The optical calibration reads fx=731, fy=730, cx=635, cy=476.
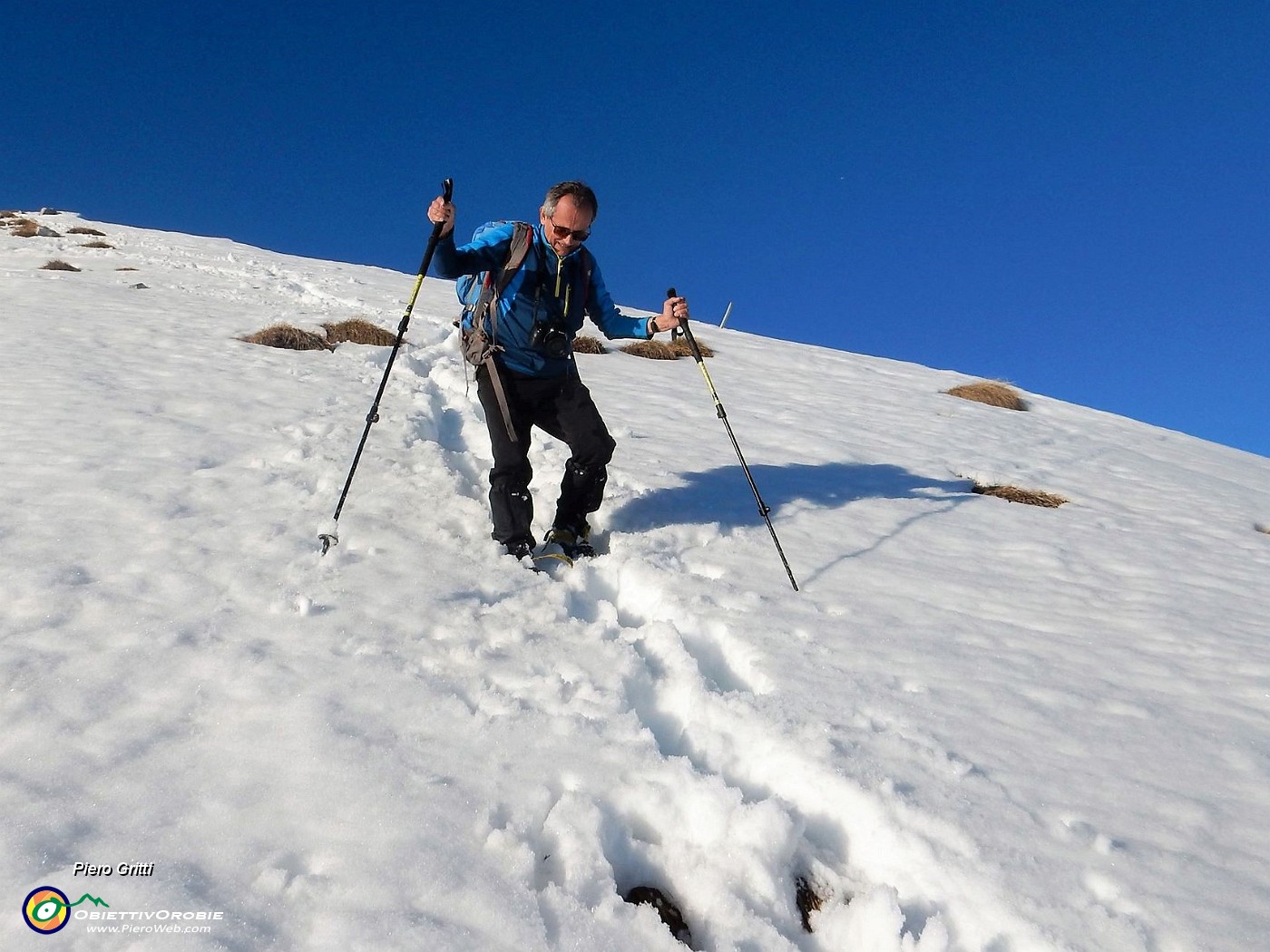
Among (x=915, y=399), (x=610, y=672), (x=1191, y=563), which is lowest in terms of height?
(x=610, y=672)

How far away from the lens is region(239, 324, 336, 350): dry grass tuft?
10.0m

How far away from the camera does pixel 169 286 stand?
14289mm

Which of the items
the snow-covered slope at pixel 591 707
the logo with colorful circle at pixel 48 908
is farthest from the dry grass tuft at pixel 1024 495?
the logo with colorful circle at pixel 48 908

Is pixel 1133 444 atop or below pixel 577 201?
atop

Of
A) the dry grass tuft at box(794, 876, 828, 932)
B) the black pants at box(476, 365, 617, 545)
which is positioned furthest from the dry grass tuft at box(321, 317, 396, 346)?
the dry grass tuft at box(794, 876, 828, 932)

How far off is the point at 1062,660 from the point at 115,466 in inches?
237

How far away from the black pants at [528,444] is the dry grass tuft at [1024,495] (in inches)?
176

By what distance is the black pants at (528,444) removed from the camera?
491cm

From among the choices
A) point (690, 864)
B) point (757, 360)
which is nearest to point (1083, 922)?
point (690, 864)

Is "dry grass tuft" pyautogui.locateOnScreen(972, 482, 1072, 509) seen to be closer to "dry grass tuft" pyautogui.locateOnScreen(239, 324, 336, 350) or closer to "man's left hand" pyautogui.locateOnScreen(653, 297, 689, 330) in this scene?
"man's left hand" pyautogui.locateOnScreen(653, 297, 689, 330)

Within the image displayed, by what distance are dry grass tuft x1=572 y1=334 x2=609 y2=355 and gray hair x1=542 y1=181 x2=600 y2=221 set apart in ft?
28.4

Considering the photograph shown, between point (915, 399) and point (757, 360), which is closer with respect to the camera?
point (915, 399)

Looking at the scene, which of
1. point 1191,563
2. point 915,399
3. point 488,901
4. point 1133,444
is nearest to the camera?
point 488,901

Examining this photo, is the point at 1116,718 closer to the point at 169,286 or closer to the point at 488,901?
the point at 488,901
